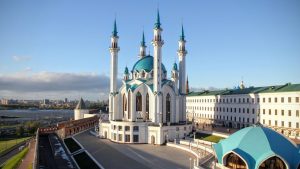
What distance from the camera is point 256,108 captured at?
56.5 meters

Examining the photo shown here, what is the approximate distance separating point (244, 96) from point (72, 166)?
40239mm

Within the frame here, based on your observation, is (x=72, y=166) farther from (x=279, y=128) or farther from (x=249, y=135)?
(x=279, y=128)

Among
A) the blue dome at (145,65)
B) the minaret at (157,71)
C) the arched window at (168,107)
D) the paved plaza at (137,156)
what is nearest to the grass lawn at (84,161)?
the paved plaza at (137,156)

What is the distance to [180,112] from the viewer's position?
2297 inches

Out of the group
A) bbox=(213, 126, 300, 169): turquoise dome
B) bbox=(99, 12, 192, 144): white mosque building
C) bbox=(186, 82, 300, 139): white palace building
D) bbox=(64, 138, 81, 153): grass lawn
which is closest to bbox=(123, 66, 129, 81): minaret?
bbox=(99, 12, 192, 144): white mosque building

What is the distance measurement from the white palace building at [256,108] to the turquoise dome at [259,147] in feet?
54.4

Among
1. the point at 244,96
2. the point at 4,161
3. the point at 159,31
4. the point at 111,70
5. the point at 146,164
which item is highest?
the point at 159,31

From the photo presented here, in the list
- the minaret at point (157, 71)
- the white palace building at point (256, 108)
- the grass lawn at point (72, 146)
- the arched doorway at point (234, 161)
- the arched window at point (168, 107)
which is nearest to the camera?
the arched doorway at point (234, 161)

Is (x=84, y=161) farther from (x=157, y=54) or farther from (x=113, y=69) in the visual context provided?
(x=113, y=69)

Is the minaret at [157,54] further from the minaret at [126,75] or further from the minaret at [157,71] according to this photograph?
the minaret at [126,75]

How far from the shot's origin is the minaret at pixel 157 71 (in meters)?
50.7

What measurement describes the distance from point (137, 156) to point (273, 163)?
702 inches

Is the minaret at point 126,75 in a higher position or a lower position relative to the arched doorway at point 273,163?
higher

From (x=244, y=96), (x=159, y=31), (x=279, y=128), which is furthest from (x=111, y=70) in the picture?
(x=279, y=128)
